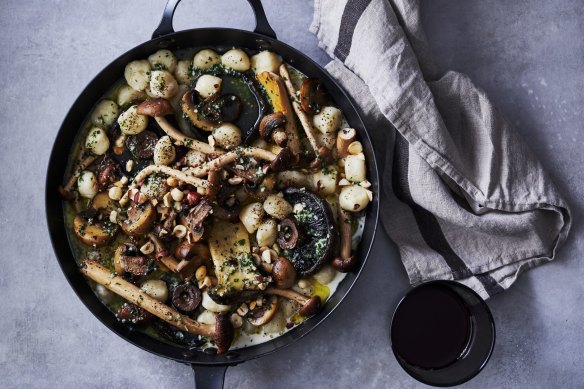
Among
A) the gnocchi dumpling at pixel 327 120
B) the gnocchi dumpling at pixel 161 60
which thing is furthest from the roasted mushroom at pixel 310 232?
the gnocchi dumpling at pixel 161 60

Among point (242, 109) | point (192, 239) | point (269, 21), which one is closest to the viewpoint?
point (192, 239)

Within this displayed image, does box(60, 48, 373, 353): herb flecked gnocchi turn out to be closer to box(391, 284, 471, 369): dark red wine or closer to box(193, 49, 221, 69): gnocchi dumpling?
box(193, 49, 221, 69): gnocchi dumpling

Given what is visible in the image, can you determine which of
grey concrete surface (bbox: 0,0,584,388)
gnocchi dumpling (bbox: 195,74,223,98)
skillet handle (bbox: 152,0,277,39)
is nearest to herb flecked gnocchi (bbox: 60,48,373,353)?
gnocchi dumpling (bbox: 195,74,223,98)

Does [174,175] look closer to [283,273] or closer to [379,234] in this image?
[283,273]

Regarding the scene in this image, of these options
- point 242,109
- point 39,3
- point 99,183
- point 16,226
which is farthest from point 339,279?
point 39,3

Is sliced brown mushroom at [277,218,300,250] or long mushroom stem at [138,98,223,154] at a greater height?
long mushroom stem at [138,98,223,154]

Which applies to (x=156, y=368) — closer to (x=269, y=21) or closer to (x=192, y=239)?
(x=192, y=239)
